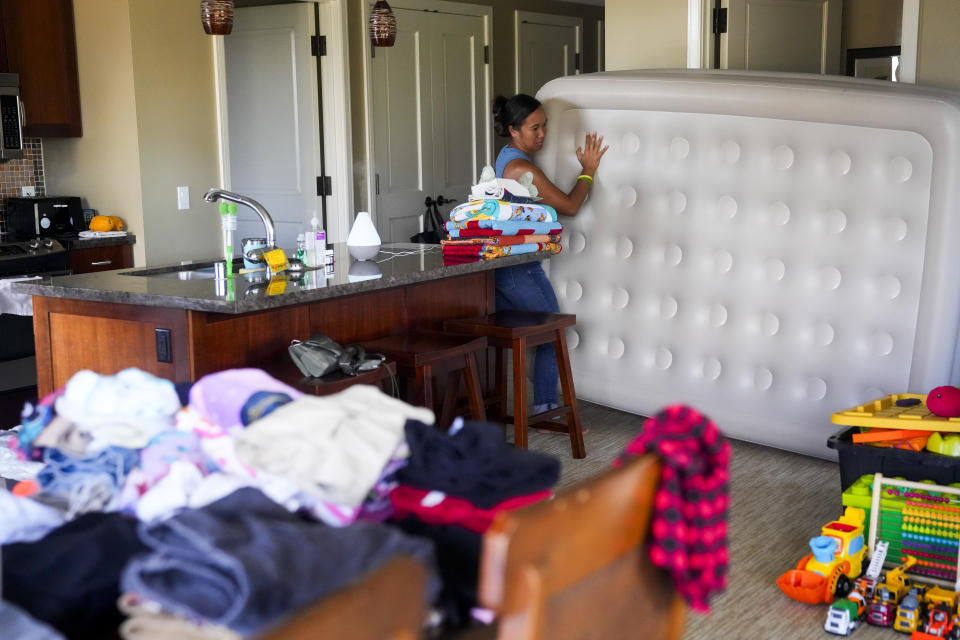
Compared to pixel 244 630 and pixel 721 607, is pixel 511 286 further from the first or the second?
pixel 244 630

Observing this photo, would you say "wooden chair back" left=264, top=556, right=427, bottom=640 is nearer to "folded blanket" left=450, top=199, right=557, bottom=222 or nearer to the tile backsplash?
"folded blanket" left=450, top=199, right=557, bottom=222

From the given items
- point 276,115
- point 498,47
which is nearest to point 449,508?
point 276,115

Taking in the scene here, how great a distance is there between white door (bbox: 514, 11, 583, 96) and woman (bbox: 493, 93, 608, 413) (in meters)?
2.99

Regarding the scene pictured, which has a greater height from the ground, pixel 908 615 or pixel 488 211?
pixel 488 211

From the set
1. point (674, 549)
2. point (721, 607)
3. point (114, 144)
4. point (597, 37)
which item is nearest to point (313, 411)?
point (674, 549)

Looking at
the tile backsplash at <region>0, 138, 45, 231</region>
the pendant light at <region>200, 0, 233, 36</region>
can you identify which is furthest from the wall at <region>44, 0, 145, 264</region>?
the pendant light at <region>200, 0, 233, 36</region>

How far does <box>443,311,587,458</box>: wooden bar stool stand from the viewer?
406 centimetres

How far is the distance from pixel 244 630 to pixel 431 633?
28 centimetres

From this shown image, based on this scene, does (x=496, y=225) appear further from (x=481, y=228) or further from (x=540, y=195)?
A: (x=540, y=195)

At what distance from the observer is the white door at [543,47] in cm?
769

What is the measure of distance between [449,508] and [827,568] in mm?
1814

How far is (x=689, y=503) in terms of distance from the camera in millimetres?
1365

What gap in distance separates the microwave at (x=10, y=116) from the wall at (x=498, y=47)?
2.02 m

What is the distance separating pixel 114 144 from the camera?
18.0 feet
